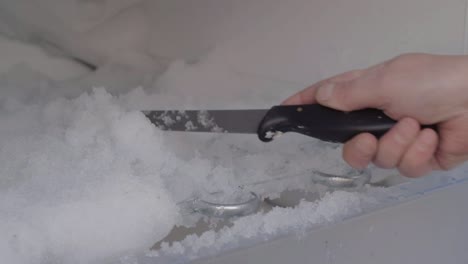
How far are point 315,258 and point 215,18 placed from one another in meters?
0.87

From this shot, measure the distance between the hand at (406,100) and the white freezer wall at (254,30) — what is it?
200mm

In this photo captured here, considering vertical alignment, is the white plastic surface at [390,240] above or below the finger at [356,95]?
below

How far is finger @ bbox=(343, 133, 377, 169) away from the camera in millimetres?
590

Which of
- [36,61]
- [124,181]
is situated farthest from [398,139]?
[36,61]

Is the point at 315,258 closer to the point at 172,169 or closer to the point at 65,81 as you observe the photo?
the point at 172,169

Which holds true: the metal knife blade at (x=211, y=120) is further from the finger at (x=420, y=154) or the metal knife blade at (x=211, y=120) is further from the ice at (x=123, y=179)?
the finger at (x=420, y=154)

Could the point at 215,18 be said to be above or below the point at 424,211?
above

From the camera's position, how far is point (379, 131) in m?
0.60

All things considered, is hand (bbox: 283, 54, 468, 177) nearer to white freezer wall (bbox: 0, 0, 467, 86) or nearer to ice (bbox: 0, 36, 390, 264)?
ice (bbox: 0, 36, 390, 264)

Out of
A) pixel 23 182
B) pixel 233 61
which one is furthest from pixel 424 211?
pixel 233 61

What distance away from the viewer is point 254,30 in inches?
45.8

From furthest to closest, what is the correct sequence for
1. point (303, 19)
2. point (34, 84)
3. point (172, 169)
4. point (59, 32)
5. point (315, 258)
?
1. point (59, 32)
2. point (34, 84)
3. point (303, 19)
4. point (172, 169)
5. point (315, 258)

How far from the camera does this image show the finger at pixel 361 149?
59 cm

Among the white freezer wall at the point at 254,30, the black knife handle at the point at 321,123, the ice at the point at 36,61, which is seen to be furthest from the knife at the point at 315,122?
the ice at the point at 36,61
